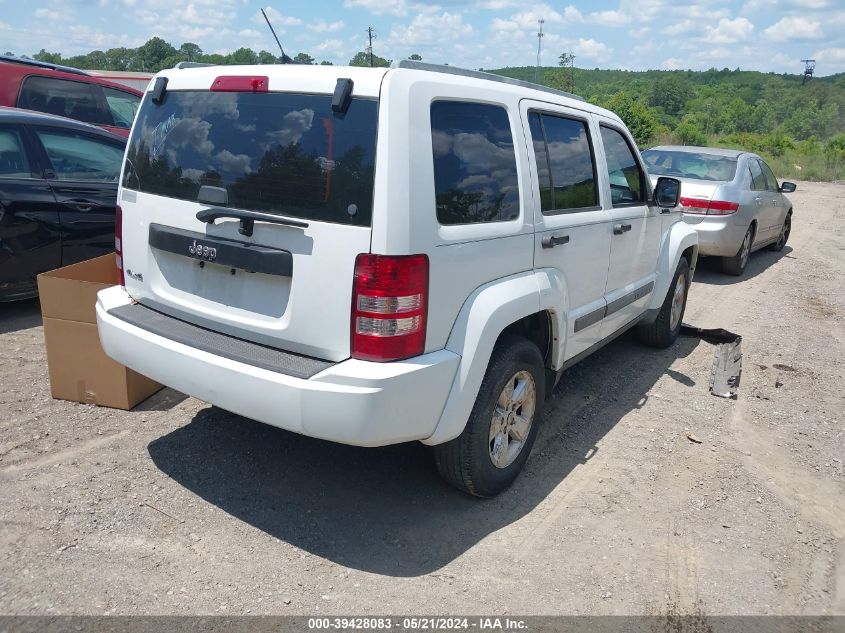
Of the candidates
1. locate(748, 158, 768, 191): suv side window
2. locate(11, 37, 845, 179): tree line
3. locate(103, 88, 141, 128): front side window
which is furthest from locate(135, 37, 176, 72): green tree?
locate(748, 158, 768, 191): suv side window

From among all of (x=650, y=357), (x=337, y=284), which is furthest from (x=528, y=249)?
(x=650, y=357)

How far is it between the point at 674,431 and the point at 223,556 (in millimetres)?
3061

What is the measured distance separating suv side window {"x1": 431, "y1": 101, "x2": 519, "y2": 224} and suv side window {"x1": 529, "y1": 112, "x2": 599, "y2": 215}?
318mm

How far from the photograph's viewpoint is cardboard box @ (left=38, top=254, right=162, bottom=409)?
159 inches

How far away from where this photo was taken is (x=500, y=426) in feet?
11.5

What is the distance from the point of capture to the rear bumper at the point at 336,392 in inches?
106

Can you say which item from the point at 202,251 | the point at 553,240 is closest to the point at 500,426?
the point at 553,240

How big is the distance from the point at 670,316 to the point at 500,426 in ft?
10.6

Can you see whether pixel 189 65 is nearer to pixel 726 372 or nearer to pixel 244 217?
pixel 244 217

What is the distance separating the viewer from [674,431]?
4.61 metres

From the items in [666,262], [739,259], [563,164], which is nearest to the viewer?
[563,164]

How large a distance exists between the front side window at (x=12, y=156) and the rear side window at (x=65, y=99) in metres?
2.90

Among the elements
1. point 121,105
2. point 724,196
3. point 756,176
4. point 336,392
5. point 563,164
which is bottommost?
point 336,392

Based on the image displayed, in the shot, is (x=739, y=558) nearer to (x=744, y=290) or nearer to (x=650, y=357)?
(x=650, y=357)
